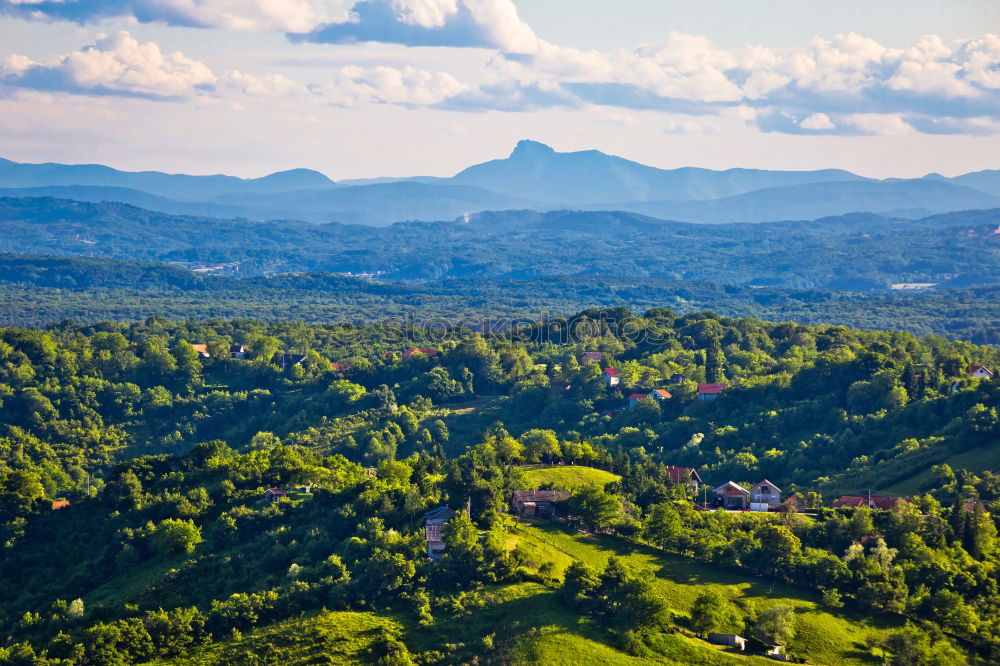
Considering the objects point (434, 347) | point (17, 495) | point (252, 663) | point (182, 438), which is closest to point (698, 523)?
point (252, 663)

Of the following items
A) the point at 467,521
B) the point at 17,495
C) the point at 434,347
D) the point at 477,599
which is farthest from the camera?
the point at 434,347

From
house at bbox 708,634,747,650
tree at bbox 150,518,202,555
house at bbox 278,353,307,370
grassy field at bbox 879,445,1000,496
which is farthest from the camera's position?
house at bbox 278,353,307,370

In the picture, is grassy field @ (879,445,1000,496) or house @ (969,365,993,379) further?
house @ (969,365,993,379)

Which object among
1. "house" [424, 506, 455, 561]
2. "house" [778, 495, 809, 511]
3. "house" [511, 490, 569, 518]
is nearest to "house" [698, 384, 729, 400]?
"house" [778, 495, 809, 511]

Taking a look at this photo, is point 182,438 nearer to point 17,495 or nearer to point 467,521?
point 17,495

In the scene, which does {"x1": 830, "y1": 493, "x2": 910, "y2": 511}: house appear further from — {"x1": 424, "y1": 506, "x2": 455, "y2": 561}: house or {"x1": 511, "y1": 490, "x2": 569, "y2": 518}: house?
{"x1": 424, "y1": 506, "x2": 455, "y2": 561}: house

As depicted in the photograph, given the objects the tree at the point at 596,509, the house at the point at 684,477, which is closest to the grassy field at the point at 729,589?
the tree at the point at 596,509
